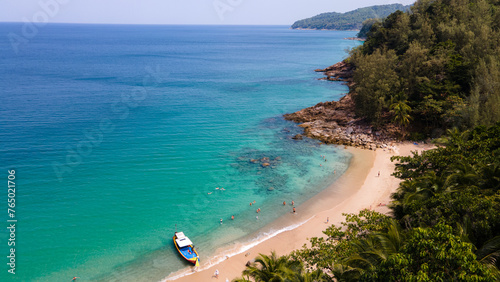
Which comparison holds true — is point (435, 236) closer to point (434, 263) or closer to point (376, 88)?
point (434, 263)

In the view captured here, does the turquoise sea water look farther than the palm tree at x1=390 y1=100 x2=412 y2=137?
No

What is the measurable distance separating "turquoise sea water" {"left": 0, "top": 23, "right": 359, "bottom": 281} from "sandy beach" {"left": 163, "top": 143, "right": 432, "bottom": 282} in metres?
1.87

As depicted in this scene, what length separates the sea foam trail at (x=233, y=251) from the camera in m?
29.1

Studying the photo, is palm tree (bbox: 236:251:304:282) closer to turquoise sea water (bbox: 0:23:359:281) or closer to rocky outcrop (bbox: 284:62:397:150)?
turquoise sea water (bbox: 0:23:359:281)

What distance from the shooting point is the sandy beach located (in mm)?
30156

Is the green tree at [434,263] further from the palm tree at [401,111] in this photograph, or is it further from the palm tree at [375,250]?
the palm tree at [401,111]

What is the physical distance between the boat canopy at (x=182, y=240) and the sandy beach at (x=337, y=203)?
3.01 metres

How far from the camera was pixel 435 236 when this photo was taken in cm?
1291

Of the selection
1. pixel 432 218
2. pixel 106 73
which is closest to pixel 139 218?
pixel 432 218

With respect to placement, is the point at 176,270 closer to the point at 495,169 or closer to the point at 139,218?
the point at 139,218

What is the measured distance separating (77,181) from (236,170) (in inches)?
913

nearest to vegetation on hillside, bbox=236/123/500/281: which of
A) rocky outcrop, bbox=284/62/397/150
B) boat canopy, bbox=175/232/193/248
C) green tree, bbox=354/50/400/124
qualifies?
boat canopy, bbox=175/232/193/248

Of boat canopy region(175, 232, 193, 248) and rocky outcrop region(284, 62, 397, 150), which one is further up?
A: rocky outcrop region(284, 62, 397, 150)

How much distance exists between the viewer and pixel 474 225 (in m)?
17.0
